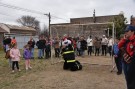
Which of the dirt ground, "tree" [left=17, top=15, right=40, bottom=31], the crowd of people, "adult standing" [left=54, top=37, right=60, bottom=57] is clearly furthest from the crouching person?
"tree" [left=17, top=15, right=40, bottom=31]

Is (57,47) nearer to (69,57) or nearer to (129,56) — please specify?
(69,57)

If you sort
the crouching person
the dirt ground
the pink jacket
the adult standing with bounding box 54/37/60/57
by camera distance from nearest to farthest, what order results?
the dirt ground, the pink jacket, the crouching person, the adult standing with bounding box 54/37/60/57

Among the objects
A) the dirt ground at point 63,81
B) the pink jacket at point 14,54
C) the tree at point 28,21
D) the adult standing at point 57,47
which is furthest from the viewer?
the tree at point 28,21

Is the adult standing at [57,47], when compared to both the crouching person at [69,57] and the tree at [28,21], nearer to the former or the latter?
the crouching person at [69,57]

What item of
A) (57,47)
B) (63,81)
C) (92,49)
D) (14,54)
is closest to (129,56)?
(63,81)

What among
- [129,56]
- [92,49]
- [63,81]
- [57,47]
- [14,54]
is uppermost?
[129,56]

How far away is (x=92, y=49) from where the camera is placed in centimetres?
2464

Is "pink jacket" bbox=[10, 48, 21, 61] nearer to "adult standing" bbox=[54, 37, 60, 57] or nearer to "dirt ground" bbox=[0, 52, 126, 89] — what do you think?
"dirt ground" bbox=[0, 52, 126, 89]

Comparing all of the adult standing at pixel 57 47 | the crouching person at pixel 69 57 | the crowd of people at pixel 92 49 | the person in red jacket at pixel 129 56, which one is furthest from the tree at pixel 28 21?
the person in red jacket at pixel 129 56

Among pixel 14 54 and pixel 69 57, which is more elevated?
pixel 14 54

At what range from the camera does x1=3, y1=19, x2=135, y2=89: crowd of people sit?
5.39 metres

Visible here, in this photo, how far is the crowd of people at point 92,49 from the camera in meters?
5.39

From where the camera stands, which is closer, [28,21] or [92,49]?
[92,49]

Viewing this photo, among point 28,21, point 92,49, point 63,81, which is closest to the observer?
point 63,81
